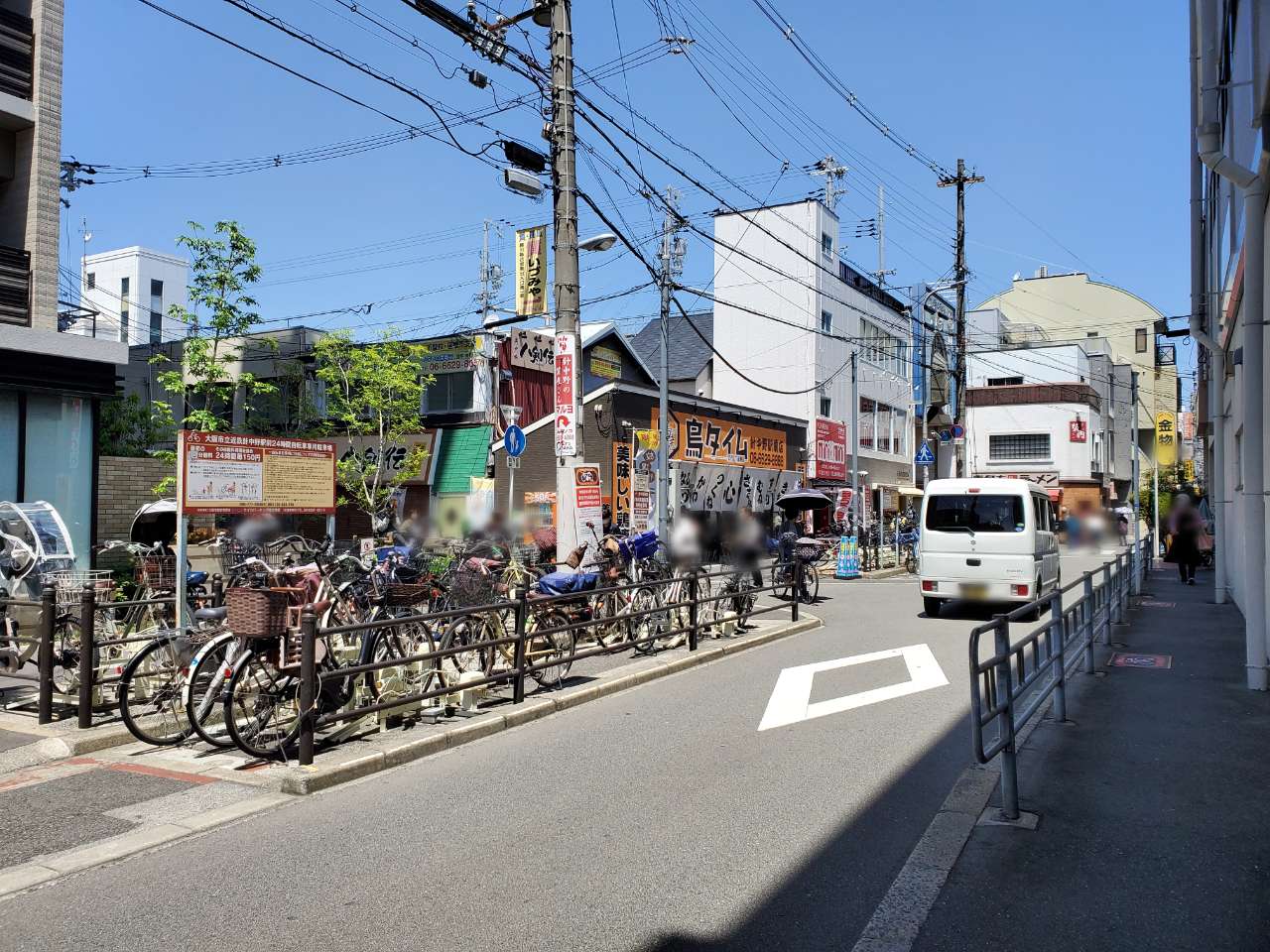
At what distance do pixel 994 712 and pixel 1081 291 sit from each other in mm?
63009

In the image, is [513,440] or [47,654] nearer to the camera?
[47,654]

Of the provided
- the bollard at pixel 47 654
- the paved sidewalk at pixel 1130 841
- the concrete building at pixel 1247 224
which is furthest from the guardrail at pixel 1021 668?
the bollard at pixel 47 654

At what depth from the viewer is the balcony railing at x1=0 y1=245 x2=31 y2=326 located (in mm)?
14594

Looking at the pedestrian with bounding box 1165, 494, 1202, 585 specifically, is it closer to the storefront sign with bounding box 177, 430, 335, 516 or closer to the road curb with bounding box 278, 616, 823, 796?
the road curb with bounding box 278, 616, 823, 796

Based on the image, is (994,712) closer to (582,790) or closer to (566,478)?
(582,790)

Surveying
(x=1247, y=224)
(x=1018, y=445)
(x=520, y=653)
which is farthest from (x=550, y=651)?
(x=1018, y=445)

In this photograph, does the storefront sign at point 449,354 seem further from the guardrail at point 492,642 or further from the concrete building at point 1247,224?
the concrete building at point 1247,224

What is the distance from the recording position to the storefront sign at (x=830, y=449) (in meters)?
36.5

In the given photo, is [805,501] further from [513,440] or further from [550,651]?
[550,651]

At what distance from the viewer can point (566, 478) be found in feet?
41.1

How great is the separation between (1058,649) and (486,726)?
4602 mm

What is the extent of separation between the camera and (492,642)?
7762 millimetres

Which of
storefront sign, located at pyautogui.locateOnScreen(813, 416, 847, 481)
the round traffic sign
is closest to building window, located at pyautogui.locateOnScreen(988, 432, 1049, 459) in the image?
storefront sign, located at pyautogui.locateOnScreen(813, 416, 847, 481)

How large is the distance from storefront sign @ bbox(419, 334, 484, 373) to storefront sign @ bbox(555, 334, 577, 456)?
12.9m
